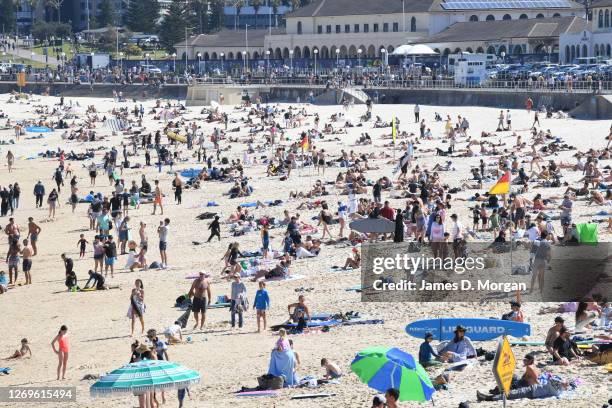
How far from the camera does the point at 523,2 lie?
285 ft

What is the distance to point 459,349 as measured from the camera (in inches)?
623

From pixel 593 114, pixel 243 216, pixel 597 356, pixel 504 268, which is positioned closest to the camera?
pixel 597 356

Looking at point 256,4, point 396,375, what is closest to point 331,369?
point 396,375

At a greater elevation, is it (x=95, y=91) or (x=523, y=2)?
(x=523, y=2)

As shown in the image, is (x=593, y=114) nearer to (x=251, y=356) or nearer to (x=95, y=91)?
(x=251, y=356)

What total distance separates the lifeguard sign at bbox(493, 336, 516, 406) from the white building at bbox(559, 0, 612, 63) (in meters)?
53.9

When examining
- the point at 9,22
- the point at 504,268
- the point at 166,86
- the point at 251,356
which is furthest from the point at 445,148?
the point at 9,22

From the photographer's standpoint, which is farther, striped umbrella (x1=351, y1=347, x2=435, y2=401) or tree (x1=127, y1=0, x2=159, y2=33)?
tree (x1=127, y1=0, x2=159, y2=33)

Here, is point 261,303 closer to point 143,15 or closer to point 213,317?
point 213,317

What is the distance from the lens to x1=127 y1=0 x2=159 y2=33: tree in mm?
116188

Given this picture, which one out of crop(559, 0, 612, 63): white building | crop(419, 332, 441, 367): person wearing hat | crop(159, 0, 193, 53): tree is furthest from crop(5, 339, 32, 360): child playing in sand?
crop(159, 0, 193, 53): tree

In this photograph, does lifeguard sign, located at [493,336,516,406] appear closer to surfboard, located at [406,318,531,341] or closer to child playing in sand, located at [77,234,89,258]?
surfboard, located at [406,318,531,341]

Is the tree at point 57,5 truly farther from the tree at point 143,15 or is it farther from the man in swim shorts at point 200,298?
the man in swim shorts at point 200,298

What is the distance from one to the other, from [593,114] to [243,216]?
938 inches
